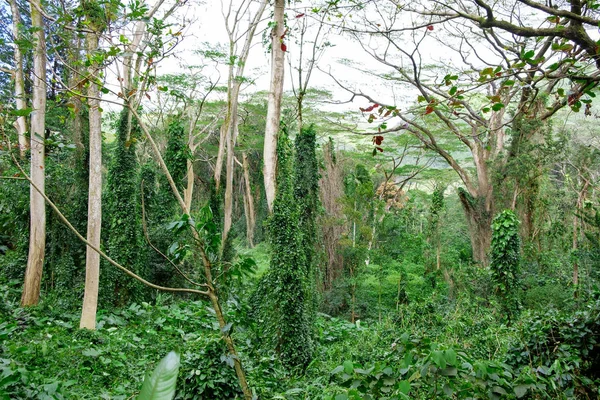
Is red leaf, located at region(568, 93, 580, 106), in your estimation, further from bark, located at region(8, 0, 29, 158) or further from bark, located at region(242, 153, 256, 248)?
bark, located at region(242, 153, 256, 248)

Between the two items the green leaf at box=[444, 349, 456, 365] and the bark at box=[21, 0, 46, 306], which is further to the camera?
the bark at box=[21, 0, 46, 306]

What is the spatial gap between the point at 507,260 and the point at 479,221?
2.99 m

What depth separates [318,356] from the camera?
25.0 feet

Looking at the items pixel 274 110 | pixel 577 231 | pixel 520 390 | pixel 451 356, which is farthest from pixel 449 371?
pixel 577 231

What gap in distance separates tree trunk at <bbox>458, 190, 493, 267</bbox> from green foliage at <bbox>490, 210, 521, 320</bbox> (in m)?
2.67

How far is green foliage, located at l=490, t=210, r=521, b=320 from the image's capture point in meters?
9.01

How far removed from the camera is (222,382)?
3.64 metres

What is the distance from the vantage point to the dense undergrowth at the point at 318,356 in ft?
6.75

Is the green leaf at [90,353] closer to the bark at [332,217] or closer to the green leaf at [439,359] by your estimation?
the green leaf at [439,359]

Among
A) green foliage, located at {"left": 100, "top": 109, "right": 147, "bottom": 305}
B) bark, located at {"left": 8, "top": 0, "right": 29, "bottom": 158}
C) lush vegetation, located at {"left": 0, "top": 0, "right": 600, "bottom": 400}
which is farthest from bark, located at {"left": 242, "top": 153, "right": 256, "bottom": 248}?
bark, located at {"left": 8, "top": 0, "right": 29, "bottom": 158}

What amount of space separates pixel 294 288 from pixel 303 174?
2449 millimetres

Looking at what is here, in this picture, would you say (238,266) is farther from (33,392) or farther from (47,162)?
(47,162)

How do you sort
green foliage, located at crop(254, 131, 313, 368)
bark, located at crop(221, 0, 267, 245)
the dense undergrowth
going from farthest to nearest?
bark, located at crop(221, 0, 267, 245), green foliage, located at crop(254, 131, 313, 368), the dense undergrowth

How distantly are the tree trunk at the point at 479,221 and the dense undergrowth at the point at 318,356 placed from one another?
232 centimetres
